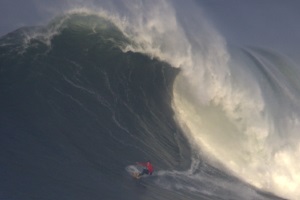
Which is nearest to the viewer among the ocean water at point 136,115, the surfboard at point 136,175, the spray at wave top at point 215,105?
the ocean water at point 136,115

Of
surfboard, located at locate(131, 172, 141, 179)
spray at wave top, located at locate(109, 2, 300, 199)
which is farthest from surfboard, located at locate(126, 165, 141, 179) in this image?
spray at wave top, located at locate(109, 2, 300, 199)

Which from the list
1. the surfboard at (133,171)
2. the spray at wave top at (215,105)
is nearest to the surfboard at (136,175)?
the surfboard at (133,171)

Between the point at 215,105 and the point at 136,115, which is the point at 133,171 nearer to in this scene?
the point at 136,115

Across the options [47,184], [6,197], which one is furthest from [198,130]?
[6,197]

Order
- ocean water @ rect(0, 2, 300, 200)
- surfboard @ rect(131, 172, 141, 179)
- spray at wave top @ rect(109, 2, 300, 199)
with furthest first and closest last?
spray at wave top @ rect(109, 2, 300, 199) → surfboard @ rect(131, 172, 141, 179) → ocean water @ rect(0, 2, 300, 200)

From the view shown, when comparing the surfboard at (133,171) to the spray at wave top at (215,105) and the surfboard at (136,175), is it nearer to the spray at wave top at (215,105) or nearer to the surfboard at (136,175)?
the surfboard at (136,175)

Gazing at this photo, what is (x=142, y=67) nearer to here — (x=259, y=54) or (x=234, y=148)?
(x=234, y=148)

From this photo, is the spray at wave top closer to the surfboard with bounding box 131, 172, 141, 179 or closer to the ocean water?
the ocean water

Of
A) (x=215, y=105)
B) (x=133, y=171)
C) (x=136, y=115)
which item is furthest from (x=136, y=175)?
(x=215, y=105)

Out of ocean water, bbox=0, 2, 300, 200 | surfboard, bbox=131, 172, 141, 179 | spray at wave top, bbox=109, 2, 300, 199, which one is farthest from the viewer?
spray at wave top, bbox=109, 2, 300, 199
